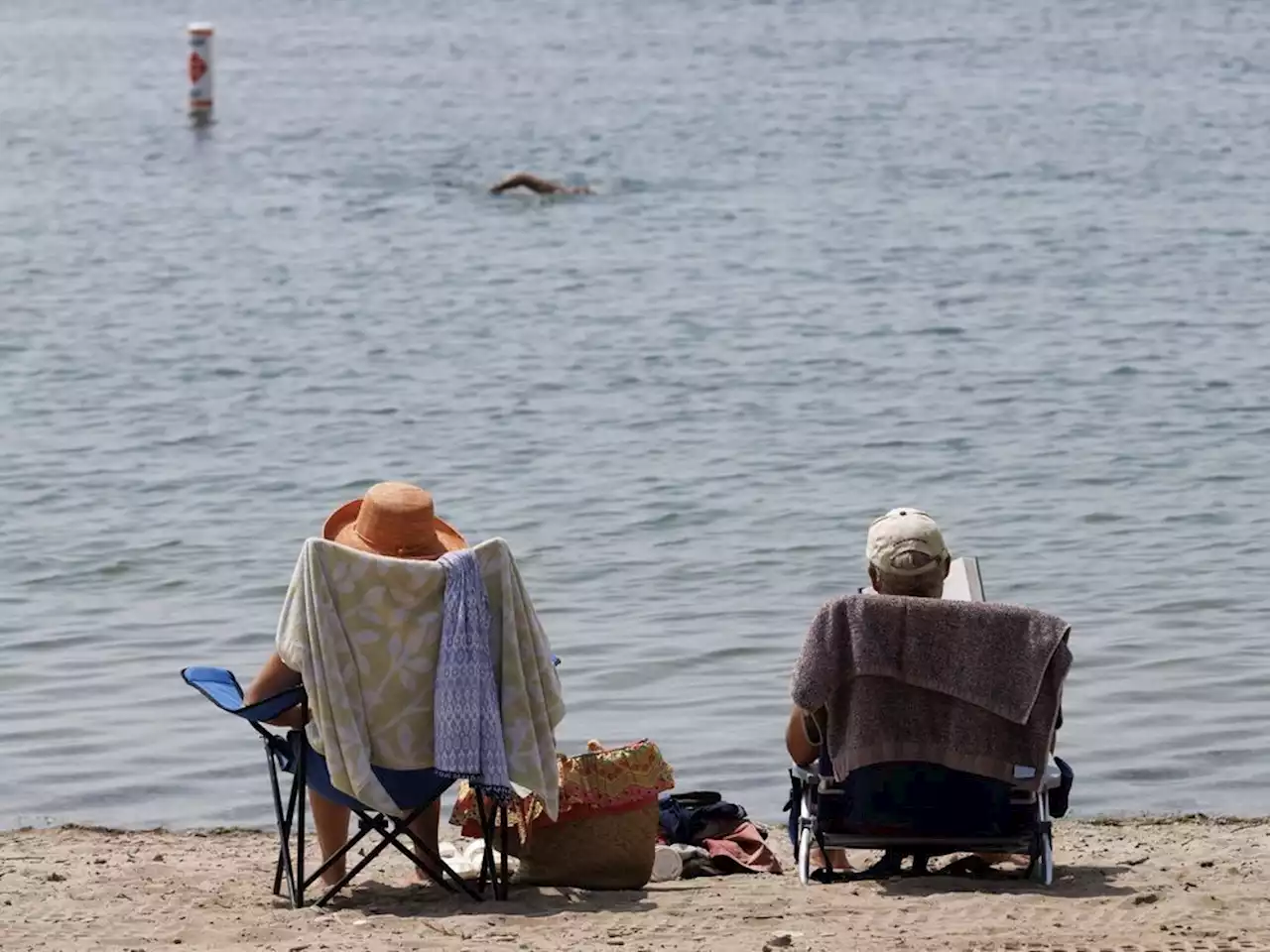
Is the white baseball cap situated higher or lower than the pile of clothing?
higher

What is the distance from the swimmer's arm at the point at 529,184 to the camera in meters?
27.4

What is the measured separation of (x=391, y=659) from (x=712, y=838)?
1.35 m

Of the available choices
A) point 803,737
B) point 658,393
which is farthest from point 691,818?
point 658,393

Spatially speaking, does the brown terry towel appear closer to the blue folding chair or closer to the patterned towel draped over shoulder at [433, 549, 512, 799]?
the patterned towel draped over shoulder at [433, 549, 512, 799]

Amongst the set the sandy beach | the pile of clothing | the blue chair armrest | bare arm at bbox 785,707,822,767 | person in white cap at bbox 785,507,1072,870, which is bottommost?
the pile of clothing

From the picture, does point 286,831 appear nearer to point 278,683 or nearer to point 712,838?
point 278,683

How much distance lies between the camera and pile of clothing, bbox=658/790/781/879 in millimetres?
6387

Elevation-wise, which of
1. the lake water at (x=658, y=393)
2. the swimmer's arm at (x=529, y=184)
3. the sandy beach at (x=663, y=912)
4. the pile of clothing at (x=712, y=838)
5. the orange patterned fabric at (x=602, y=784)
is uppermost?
the orange patterned fabric at (x=602, y=784)

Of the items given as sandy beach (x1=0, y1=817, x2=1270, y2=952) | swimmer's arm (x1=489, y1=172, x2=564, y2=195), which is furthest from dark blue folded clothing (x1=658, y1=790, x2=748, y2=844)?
swimmer's arm (x1=489, y1=172, x2=564, y2=195)

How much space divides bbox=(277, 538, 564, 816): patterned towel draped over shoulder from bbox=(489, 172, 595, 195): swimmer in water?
2200cm

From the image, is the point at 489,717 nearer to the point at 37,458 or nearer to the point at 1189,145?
the point at 37,458

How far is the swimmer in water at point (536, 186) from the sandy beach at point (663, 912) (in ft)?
69.7

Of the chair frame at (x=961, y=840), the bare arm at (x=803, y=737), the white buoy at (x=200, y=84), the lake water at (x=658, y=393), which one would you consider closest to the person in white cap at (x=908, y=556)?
the bare arm at (x=803, y=737)

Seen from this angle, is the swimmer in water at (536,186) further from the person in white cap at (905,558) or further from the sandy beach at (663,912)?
the person in white cap at (905,558)
